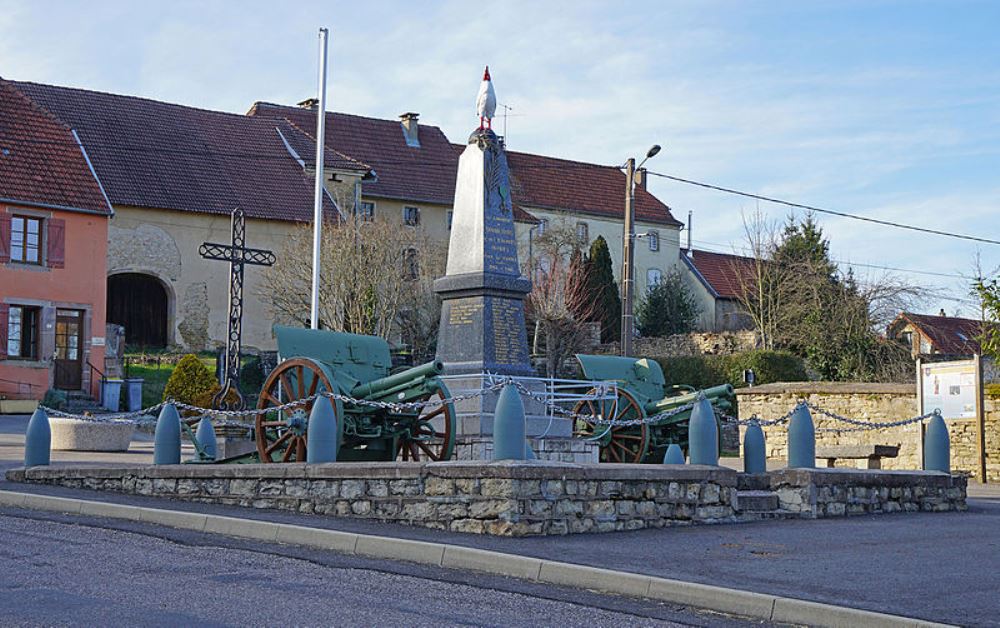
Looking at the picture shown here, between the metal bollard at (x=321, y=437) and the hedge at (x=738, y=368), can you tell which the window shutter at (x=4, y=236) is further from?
the metal bollard at (x=321, y=437)

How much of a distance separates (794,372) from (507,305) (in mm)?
23038

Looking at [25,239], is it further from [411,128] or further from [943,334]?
[943,334]

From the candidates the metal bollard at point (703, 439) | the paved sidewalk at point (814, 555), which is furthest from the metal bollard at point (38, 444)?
the metal bollard at point (703, 439)

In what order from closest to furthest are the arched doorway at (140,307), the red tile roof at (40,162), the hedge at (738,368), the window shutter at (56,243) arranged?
the red tile roof at (40,162) < the window shutter at (56,243) < the hedge at (738,368) < the arched doorway at (140,307)

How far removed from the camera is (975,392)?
21203 millimetres

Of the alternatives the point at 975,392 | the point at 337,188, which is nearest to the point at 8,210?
the point at 337,188

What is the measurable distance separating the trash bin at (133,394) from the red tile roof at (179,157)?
9.33 m

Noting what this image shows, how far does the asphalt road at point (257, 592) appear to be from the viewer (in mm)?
6781

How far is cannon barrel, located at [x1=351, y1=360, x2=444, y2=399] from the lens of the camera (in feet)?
45.7

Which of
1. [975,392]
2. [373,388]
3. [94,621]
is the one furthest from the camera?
[975,392]

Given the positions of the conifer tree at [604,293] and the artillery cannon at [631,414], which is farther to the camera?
the conifer tree at [604,293]

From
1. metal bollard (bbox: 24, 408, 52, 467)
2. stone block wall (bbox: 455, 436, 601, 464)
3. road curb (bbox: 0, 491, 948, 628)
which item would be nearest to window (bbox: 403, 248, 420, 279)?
stone block wall (bbox: 455, 436, 601, 464)

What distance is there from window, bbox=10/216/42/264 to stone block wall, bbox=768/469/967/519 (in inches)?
1018

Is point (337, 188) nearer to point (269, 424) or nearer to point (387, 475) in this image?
point (269, 424)
